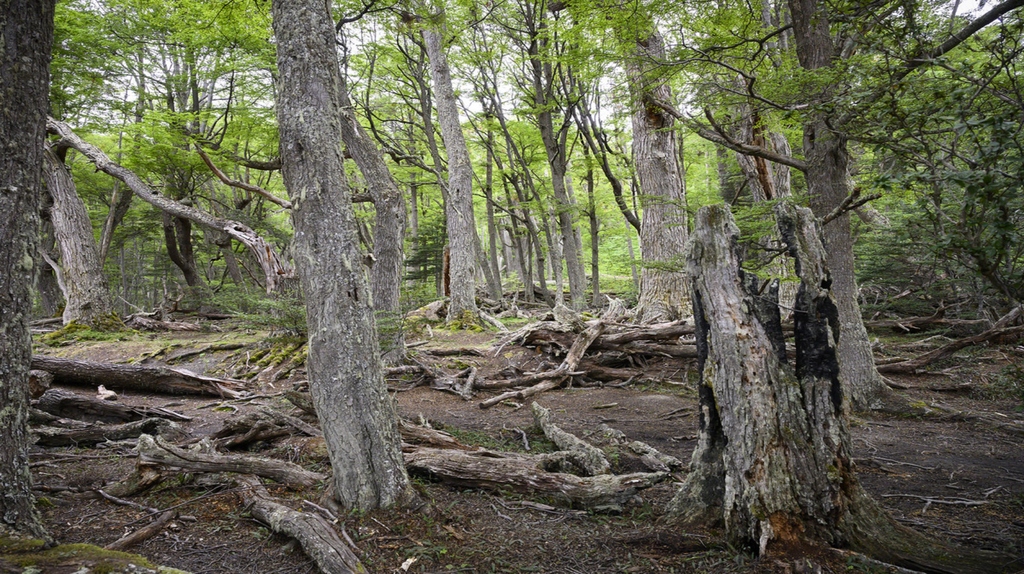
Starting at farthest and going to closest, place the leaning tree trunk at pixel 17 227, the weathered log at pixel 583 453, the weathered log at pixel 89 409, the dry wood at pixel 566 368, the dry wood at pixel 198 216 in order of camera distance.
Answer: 1. the dry wood at pixel 198 216
2. the dry wood at pixel 566 368
3. the weathered log at pixel 89 409
4. the weathered log at pixel 583 453
5. the leaning tree trunk at pixel 17 227

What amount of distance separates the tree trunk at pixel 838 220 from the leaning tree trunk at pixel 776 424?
3610mm

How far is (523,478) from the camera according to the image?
13.4ft

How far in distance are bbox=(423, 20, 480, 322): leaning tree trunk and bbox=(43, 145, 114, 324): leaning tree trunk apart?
8.53m

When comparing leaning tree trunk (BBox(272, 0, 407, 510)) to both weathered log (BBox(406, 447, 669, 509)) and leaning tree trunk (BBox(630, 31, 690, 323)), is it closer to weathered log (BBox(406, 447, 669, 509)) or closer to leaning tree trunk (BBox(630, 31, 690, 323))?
weathered log (BBox(406, 447, 669, 509))

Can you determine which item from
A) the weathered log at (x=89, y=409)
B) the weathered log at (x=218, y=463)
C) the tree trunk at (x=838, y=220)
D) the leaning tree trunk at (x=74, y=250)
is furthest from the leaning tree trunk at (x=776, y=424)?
the leaning tree trunk at (x=74, y=250)

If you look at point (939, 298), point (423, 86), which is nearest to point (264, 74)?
point (423, 86)

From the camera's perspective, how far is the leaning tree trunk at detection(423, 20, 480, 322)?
13.7 metres

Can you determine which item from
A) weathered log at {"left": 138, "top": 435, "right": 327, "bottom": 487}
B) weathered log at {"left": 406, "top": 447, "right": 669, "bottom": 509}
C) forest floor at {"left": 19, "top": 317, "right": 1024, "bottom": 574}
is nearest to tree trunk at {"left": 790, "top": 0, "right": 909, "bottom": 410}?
forest floor at {"left": 19, "top": 317, "right": 1024, "bottom": 574}

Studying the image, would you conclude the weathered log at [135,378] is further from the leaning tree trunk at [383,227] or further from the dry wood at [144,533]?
the dry wood at [144,533]

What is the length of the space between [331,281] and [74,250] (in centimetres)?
1264

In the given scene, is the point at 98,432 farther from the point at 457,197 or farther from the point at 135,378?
the point at 457,197

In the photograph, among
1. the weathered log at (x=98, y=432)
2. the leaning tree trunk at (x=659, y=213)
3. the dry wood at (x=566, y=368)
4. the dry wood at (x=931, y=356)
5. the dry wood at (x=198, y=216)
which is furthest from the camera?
the dry wood at (x=198, y=216)

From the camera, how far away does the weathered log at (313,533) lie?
2.80 meters

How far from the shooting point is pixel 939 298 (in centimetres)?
1287
